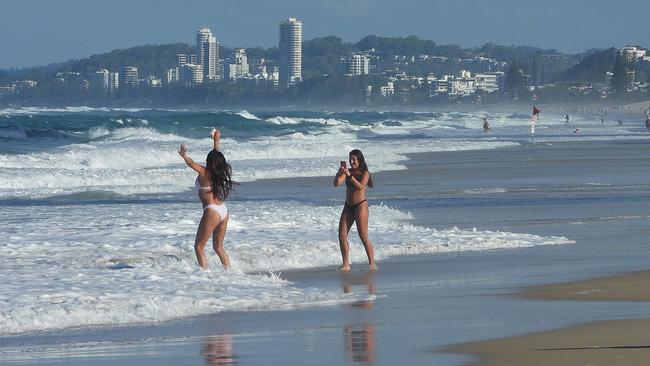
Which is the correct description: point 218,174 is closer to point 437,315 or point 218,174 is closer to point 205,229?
point 205,229

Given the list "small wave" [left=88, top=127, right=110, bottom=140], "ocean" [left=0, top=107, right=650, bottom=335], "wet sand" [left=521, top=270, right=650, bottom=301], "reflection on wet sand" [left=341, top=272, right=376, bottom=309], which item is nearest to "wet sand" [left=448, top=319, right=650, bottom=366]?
Result: "wet sand" [left=521, top=270, right=650, bottom=301]

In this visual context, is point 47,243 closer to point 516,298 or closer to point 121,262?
point 121,262

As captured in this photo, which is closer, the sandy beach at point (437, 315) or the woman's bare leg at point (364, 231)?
the sandy beach at point (437, 315)

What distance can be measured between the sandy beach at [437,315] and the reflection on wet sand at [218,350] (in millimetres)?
14

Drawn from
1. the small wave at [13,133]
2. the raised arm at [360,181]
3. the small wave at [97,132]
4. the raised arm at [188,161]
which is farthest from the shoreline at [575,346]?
the small wave at [97,132]

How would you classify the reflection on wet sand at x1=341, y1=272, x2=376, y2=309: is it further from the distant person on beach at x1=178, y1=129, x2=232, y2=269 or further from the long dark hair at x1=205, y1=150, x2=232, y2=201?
the long dark hair at x1=205, y1=150, x2=232, y2=201

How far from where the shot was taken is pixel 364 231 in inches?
548

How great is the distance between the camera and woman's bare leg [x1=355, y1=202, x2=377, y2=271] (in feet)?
45.4

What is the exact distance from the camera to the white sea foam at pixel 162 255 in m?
10.7

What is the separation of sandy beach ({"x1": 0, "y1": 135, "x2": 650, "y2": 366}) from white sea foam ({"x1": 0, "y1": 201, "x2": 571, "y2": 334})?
0.35m

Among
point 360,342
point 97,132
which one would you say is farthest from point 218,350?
point 97,132

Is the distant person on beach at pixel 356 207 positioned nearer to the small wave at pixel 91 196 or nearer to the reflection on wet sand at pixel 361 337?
the reflection on wet sand at pixel 361 337

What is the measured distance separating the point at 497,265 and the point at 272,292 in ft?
10.1

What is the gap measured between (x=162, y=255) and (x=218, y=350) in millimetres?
5694
